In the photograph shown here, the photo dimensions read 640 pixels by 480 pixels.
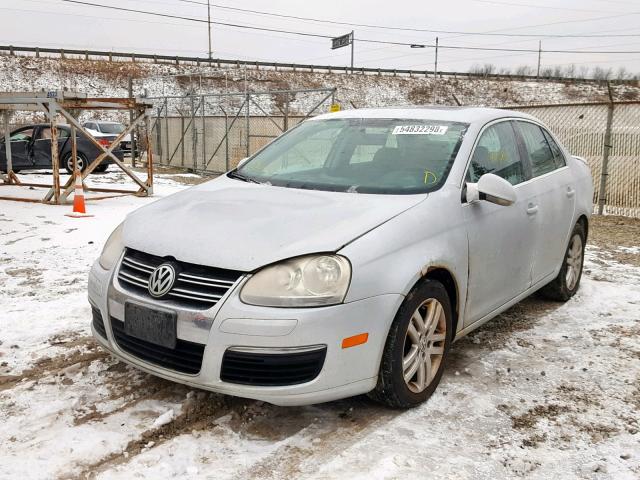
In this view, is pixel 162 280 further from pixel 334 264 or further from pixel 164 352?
pixel 334 264

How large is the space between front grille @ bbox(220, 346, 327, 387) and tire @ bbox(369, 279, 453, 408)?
0.41m

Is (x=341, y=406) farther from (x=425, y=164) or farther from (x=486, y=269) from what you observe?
(x=425, y=164)

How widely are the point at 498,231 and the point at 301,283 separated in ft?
5.14

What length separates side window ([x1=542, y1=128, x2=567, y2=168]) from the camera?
4.85 metres

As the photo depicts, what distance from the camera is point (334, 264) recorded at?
2.69 metres

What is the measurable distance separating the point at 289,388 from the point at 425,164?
163 centimetres

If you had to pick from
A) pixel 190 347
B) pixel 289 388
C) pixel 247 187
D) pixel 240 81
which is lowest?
pixel 289 388

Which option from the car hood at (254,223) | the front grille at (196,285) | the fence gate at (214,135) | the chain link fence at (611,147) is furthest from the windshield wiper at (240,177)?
the fence gate at (214,135)

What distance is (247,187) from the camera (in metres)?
3.69

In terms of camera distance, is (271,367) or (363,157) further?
(363,157)

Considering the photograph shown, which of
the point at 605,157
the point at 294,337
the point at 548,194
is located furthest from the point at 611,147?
the point at 294,337

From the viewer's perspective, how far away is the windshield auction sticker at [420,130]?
3.83m

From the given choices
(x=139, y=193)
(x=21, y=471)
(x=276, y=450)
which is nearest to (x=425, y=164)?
(x=276, y=450)

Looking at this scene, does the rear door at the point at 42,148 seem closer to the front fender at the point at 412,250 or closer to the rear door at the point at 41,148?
the rear door at the point at 41,148
